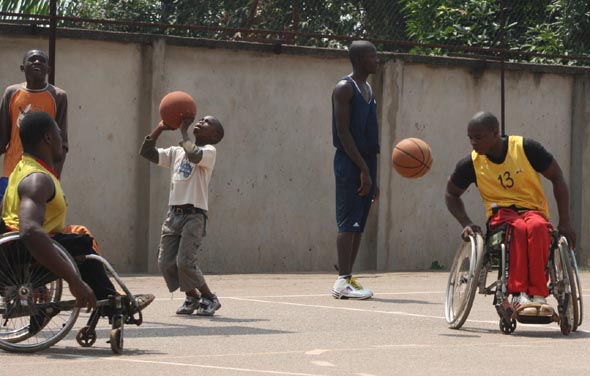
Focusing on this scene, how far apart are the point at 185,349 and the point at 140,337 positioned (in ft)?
2.36

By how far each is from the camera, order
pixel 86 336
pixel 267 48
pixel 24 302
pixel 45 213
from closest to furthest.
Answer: pixel 24 302, pixel 45 213, pixel 86 336, pixel 267 48

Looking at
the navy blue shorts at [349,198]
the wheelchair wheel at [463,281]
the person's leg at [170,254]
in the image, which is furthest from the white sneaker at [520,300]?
the navy blue shorts at [349,198]

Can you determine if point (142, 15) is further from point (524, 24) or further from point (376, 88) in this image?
point (376, 88)

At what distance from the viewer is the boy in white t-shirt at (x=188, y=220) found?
10.6 meters

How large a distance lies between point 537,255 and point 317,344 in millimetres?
1684

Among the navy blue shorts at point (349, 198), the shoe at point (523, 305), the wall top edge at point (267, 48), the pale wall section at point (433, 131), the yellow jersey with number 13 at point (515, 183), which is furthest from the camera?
the pale wall section at point (433, 131)

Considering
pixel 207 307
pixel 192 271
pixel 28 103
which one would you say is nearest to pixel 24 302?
pixel 28 103

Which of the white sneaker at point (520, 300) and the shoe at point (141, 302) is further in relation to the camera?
the white sneaker at point (520, 300)

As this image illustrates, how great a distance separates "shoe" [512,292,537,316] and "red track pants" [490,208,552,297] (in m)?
0.05

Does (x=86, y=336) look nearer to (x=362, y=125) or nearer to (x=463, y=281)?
(x=463, y=281)

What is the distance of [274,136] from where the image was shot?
645 inches

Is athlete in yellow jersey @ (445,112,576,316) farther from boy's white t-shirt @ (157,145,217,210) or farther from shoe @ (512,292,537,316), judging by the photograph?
boy's white t-shirt @ (157,145,217,210)

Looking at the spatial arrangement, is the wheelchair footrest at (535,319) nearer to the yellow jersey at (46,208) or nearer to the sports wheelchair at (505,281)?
→ the sports wheelchair at (505,281)

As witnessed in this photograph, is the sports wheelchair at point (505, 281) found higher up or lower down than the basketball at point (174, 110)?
lower down
